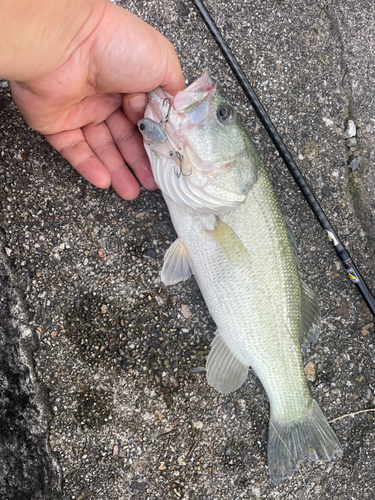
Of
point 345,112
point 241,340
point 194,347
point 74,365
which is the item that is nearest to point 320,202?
point 345,112

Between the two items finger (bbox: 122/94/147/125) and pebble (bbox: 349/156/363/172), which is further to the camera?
pebble (bbox: 349/156/363/172)

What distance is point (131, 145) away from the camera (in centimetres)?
232

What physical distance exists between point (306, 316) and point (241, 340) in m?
0.47

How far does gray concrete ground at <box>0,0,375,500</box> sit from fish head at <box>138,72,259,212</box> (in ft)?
1.46

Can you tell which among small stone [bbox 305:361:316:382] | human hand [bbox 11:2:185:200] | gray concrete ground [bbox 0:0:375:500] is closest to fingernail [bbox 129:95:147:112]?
human hand [bbox 11:2:185:200]

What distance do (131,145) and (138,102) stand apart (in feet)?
1.01

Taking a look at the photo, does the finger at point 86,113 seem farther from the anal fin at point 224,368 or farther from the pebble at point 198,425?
the pebble at point 198,425

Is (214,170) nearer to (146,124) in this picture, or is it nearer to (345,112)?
(146,124)

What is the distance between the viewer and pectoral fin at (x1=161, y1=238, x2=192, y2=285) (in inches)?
87.0

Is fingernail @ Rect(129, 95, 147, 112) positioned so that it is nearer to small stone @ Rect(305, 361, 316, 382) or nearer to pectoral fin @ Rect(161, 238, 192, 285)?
pectoral fin @ Rect(161, 238, 192, 285)

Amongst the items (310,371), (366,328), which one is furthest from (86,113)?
(366,328)

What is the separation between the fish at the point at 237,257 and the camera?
1980mm

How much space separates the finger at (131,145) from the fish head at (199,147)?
0.25m

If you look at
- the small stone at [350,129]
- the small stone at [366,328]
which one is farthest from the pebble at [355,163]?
the small stone at [366,328]
